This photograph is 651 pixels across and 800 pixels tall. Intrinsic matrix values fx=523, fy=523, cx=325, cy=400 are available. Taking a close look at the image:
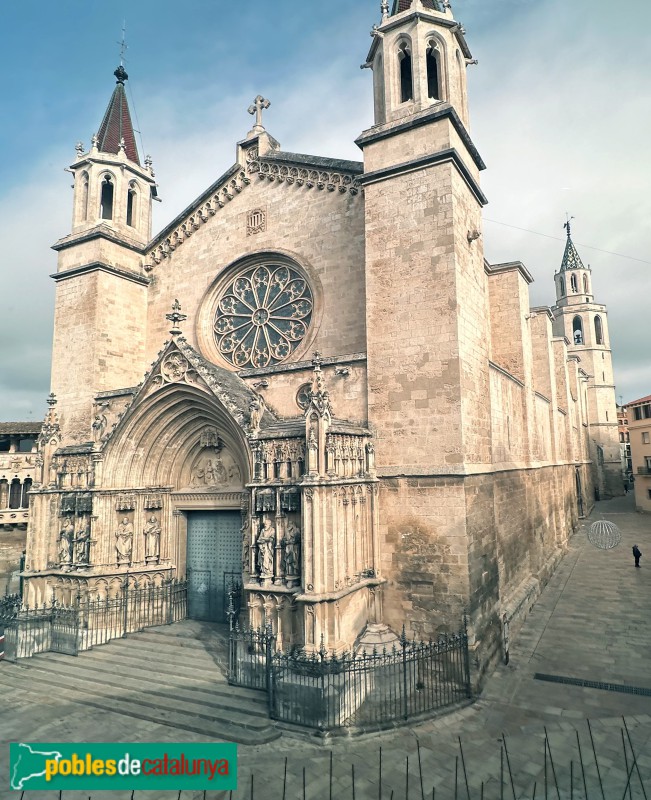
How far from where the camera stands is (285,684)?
1023cm

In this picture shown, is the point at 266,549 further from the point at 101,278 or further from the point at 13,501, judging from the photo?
the point at 13,501

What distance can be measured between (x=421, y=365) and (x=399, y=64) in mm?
8979

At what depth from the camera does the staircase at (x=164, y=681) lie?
1019 centimetres

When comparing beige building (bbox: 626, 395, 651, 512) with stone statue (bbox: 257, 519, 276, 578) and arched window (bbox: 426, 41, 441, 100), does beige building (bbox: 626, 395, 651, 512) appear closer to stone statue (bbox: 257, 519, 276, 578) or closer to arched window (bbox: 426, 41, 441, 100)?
arched window (bbox: 426, 41, 441, 100)

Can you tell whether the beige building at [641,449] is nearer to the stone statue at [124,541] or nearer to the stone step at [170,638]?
the stone step at [170,638]

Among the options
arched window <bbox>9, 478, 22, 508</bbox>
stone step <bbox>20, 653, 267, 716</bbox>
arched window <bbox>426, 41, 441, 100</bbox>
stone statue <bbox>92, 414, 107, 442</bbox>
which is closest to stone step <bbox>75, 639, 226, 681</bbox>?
stone step <bbox>20, 653, 267, 716</bbox>

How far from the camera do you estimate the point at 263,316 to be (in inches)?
699

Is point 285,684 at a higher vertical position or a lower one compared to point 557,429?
lower

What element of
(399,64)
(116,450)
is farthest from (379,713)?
(399,64)

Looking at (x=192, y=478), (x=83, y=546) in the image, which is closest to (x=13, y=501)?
(x=83, y=546)

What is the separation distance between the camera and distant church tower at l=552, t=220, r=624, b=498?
5828 cm

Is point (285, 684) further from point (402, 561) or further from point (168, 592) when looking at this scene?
point (168, 592)

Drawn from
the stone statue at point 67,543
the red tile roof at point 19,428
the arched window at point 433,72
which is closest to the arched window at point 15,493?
the red tile roof at point 19,428

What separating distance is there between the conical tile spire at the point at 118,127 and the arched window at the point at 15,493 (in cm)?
1781
